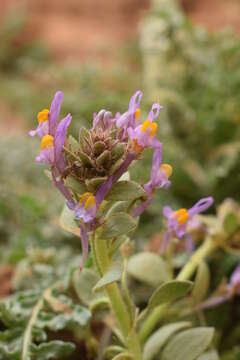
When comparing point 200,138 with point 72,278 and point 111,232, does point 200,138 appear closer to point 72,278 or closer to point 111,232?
point 72,278

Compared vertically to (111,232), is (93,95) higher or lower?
higher

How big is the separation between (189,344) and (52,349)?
0.13 metres

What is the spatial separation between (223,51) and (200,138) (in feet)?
0.53

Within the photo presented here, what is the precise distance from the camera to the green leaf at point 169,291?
426 mm

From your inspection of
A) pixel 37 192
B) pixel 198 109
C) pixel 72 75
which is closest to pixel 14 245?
pixel 37 192

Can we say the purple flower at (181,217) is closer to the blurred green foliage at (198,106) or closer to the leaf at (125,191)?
the leaf at (125,191)

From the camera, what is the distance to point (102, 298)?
0.49 metres

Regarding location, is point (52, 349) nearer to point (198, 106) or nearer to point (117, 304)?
point (117, 304)

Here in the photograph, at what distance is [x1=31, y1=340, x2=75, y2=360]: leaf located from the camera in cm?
48

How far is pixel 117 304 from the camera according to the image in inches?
17.3

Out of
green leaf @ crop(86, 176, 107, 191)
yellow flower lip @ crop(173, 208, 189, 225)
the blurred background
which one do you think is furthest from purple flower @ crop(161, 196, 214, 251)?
the blurred background

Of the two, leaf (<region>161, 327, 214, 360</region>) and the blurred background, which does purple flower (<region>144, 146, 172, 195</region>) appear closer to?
leaf (<region>161, 327, 214, 360</region>)

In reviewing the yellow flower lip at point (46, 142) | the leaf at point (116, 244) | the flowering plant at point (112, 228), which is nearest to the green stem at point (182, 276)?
the flowering plant at point (112, 228)

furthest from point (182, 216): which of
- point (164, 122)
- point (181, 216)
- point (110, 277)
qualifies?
point (164, 122)
